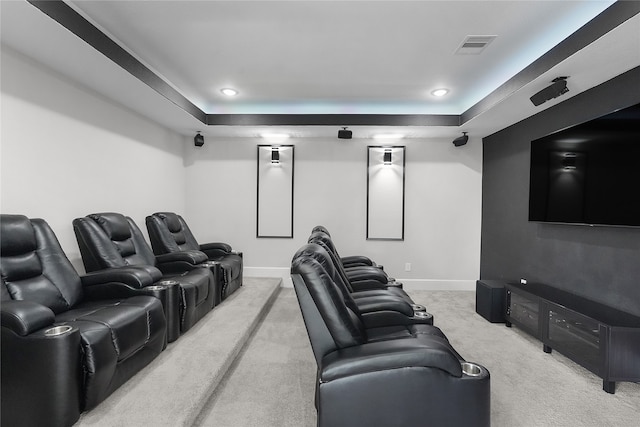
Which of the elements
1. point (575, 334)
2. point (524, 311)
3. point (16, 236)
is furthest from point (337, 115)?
point (16, 236)

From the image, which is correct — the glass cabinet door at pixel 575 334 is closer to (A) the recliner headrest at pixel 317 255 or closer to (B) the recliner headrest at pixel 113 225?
(A) the recliner headrest at pixel 317 255

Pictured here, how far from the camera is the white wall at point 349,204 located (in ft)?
17.7

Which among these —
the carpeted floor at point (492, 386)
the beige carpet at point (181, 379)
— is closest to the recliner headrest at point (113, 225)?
the beige carpet at point (181, 379)

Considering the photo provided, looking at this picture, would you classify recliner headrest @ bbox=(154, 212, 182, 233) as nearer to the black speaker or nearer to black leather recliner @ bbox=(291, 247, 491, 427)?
black leather recliner @ bbox=(291, 247, 491, 427)

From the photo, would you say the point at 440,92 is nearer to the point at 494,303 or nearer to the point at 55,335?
the point at 494,303

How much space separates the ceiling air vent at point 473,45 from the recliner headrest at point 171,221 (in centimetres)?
372

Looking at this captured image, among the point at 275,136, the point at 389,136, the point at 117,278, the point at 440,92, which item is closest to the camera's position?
the point at 117,278

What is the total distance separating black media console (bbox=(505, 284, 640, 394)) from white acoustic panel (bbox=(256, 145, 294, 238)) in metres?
3.33

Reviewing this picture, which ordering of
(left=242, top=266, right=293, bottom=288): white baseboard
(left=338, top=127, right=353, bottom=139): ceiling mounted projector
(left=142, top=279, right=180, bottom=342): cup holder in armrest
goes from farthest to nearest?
(left=242, top=266, right=293, bottom=288): white baseboard
(left=338, top=127, right=353, bottom=139): ceiling mounted projector
(left=142, top=279, right=180, bottom=342): cup holder in armrest

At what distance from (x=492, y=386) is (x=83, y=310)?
2952mm

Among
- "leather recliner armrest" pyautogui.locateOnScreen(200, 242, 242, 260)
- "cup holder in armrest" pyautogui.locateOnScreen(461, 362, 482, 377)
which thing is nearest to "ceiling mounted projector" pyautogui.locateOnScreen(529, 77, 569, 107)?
"cup holder in armrest" pyautogui.locateOnScreen(461, 362, 482, 377)

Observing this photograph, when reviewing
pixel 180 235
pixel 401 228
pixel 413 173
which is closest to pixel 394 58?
pixel 413 173

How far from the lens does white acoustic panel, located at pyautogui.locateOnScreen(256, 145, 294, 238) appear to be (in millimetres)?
5449

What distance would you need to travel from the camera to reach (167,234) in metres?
4.06
